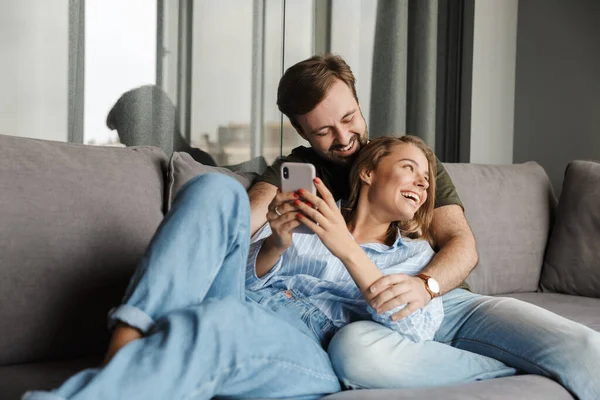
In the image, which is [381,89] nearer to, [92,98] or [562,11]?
[562,11]

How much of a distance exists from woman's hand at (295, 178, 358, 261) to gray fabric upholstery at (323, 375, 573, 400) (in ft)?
0.85

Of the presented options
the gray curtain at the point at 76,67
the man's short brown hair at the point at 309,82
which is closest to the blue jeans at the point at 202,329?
the man's short brown hair at the point at 309,82

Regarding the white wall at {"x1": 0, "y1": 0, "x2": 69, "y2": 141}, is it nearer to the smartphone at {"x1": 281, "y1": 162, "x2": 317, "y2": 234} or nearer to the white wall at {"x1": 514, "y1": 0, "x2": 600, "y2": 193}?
the smartphone at {"x1": 281, "y1": 162, "x2": 317, "y2": 234}

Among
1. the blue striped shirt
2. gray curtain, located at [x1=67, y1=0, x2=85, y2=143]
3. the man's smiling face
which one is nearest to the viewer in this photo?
the blue striped shirt

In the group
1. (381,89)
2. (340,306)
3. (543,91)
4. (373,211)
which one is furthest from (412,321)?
(543,91)

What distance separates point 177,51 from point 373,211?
3.33ft

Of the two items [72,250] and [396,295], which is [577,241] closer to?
[396,295]

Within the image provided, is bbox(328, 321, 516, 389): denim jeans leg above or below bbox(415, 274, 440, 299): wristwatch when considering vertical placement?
below

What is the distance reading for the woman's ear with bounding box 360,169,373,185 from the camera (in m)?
1.66

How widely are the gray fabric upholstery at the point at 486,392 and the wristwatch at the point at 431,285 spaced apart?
8.4 inches

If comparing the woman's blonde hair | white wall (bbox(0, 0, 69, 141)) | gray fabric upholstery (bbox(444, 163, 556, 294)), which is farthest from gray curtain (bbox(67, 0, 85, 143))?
gray fabric upholstery (bbox(444, 163, 556, 294))

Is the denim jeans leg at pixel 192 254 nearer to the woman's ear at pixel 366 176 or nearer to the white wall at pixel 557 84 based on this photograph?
the woman's ear at pixel 366 176

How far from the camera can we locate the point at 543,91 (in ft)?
10.9

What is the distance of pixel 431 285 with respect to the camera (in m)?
1.44
